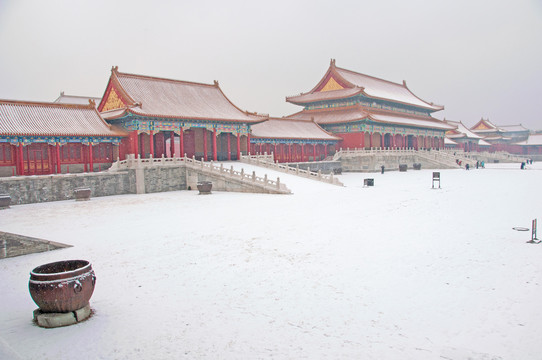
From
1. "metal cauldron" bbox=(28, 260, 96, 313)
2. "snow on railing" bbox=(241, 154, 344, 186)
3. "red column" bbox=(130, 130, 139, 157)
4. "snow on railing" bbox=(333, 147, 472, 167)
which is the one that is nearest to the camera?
"metal cauldron" bbox=(28, 260, 96, 313)

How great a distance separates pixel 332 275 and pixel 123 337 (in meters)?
4.56

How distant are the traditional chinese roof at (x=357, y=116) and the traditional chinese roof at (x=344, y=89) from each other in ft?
5.14

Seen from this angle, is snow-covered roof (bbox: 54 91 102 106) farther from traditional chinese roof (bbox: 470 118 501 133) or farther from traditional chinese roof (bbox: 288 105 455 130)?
traditional chinese roof (bbox: 470 118 501 133)

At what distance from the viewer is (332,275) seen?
29.3 ft

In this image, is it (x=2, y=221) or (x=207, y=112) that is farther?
(x=207, y=112)

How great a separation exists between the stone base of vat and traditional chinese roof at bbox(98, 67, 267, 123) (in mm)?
22383

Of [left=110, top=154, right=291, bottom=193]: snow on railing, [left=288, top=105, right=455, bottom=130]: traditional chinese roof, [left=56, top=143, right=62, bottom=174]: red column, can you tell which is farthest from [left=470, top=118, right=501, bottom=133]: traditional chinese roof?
[left=56, top=143, right=62, bottom=174]: red column

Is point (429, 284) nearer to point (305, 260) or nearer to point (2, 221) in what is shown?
point (305, 260)

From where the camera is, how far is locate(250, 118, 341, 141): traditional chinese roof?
127 ft

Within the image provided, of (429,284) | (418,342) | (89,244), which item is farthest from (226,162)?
(418,342)

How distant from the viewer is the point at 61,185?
2288 centimetres

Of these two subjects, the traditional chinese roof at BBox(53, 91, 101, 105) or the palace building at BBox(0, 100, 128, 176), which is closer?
the palace building at BBox(0, 100, 128, 176)

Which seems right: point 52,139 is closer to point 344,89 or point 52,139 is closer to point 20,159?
point 20,159

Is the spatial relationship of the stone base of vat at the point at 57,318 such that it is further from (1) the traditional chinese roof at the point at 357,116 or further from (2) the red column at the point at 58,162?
(1) the traditional chinese roof at the point at 357,116
